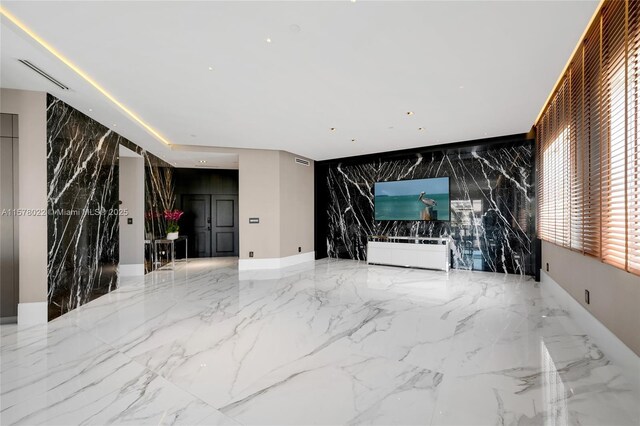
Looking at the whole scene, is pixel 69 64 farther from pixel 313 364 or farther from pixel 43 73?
pixel 313 364

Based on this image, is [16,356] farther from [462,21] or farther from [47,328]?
[462,21]

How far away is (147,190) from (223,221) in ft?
9.01

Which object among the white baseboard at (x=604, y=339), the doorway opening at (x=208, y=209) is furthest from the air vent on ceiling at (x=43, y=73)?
the white baseboard at (x=604, y=339)

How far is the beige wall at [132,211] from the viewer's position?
6172 millimetres

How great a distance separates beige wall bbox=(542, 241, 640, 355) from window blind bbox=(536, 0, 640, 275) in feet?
0.43

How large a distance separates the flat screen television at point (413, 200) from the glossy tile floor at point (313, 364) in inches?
113

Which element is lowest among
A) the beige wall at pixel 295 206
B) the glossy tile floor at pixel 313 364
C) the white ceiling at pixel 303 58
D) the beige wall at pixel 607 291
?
the glossy tile floor at pixel 313 364

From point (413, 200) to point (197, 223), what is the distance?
6235mm

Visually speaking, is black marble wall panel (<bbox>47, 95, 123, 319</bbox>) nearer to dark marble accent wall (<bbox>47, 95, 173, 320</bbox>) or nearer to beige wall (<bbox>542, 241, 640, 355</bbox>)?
dark marble accent wall (<bbox>47, 95, 173, 320</bbox>)

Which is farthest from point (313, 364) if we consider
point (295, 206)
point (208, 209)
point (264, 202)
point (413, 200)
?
point (208, 209)

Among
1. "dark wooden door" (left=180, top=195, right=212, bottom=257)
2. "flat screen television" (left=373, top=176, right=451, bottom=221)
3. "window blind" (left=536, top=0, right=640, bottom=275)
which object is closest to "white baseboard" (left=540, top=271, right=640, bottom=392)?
"window blind" (left=536, top=0, right=640, bottom=275)

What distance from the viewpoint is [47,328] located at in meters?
3.31

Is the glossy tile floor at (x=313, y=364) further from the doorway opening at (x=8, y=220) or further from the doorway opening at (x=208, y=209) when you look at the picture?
the doorway opening at (x=208, y=209)

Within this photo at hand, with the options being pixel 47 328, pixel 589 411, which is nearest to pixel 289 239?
pixel 47 328
